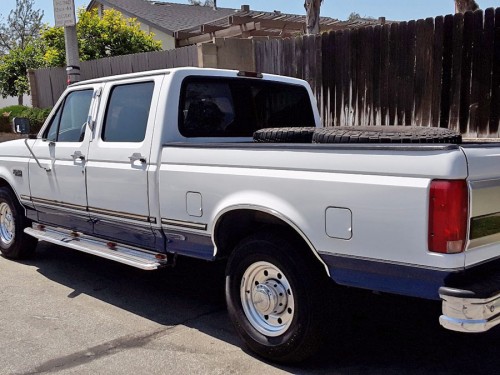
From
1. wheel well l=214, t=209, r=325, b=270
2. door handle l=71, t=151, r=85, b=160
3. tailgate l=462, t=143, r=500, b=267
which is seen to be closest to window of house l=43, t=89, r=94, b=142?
door handle l=71, t=151, r=85, b=160

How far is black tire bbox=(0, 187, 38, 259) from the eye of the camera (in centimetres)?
648

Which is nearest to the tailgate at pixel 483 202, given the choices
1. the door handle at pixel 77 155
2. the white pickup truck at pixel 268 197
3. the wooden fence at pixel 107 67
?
the white pickup truck at pixel 268 197

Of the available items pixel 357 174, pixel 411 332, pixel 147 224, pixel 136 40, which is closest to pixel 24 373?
pixel 147 224

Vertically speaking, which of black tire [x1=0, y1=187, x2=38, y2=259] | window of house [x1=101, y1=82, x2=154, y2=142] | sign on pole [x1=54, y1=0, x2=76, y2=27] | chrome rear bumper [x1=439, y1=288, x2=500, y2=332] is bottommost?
→ black tire [x1=0, y1=187, x2=38, y2=259]

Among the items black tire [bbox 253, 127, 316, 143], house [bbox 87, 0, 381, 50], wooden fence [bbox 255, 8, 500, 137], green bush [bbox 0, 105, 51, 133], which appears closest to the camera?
black tire [bbox 253, 127, 316, 143]

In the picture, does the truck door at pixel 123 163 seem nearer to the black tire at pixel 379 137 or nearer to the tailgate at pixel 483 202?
the black tire at pixel 379 137

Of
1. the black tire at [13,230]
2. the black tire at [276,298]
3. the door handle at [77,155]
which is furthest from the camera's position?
the black tire at [13,230]

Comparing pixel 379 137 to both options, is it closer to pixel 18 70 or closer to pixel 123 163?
pixel 123 163

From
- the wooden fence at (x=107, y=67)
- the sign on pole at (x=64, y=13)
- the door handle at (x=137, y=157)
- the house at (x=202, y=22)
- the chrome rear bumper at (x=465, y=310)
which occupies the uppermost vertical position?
the house at (x=202, y=22)

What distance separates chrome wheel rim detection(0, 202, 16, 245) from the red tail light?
17.3ft

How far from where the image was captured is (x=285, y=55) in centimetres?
981

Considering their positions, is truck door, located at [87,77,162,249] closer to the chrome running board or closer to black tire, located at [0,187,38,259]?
the chrome running board

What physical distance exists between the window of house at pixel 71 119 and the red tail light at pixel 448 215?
11.9 feet

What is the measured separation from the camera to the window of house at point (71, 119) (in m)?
5.54
